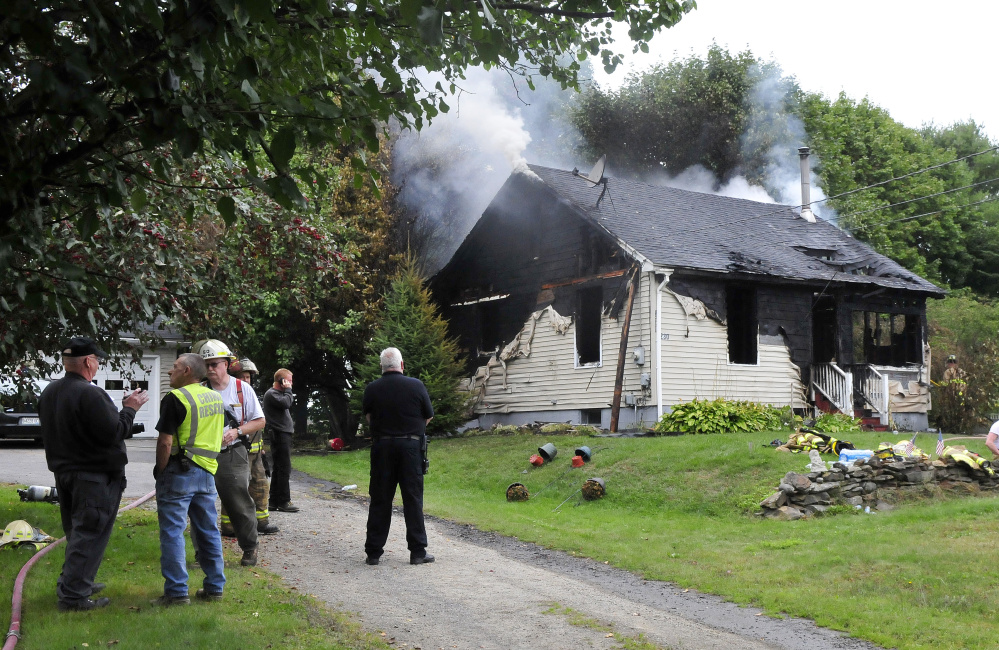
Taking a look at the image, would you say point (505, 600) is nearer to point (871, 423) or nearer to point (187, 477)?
point (187, 477)

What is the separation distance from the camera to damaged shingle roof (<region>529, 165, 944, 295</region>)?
21.6 metres

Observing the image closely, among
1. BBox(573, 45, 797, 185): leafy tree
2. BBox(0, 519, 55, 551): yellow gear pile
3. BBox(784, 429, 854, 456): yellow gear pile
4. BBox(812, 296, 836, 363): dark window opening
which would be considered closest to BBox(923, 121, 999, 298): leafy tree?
BBox(573, 45, 797, 185): leafy tree

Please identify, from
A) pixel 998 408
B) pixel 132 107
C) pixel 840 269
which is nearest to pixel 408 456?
pixel 132 107

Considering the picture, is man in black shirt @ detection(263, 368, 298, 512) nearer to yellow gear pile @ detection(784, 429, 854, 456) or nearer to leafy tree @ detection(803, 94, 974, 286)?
yellow gear pile @ detection(784, 429, 854, 456)

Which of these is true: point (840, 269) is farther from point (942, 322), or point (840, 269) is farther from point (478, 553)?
point (478, 553)

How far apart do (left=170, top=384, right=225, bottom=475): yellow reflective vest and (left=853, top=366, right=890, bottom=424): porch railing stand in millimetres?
18875

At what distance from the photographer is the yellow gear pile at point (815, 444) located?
14.9 metres

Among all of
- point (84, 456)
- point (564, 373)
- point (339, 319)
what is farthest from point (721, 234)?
point (84, 456)

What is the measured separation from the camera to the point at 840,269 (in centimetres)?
2380

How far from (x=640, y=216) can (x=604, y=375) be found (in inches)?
169

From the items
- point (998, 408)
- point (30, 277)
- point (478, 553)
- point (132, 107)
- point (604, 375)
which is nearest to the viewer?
point (132, 107)

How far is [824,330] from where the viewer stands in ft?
78.7

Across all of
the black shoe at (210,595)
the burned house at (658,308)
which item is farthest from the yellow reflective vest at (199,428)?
the burned house at (658,308)

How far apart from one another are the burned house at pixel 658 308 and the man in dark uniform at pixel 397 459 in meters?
11.7
